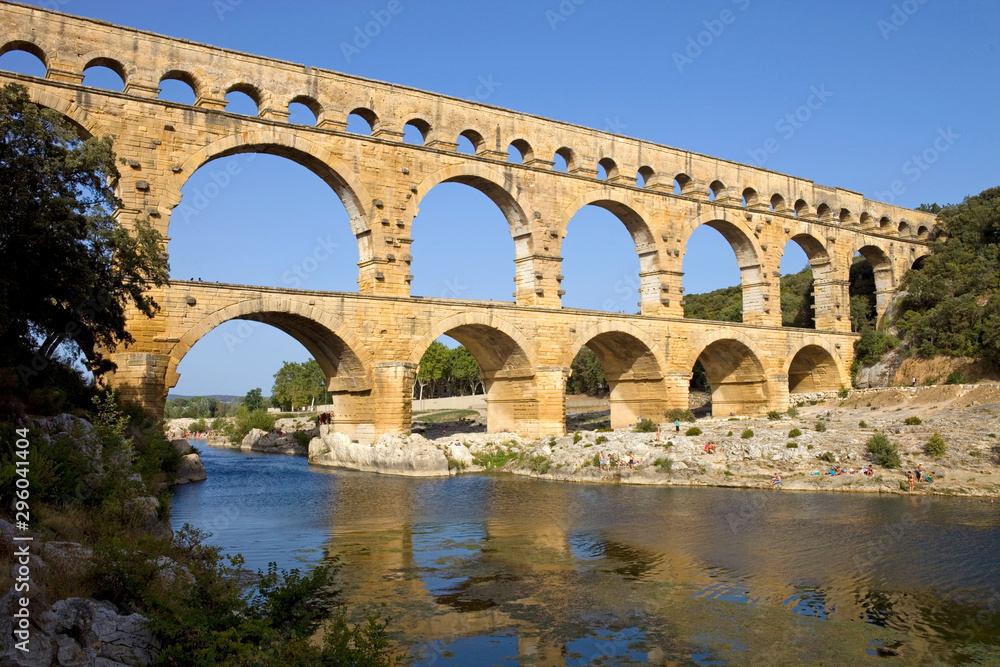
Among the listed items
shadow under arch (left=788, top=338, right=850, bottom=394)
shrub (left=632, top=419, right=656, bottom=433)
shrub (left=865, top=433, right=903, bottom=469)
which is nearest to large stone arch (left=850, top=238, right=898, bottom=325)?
shadow under arch (left=788, top=338, right=850, bottom=394)

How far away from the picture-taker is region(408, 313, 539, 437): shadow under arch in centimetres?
2558

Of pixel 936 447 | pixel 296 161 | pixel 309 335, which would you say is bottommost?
pixel 936 447

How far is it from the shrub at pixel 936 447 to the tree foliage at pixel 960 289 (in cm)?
1234

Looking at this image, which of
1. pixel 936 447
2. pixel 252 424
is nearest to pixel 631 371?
pixel 936 447

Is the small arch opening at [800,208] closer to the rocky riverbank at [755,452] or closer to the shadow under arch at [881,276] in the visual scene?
the shadow under arch at [881,276]

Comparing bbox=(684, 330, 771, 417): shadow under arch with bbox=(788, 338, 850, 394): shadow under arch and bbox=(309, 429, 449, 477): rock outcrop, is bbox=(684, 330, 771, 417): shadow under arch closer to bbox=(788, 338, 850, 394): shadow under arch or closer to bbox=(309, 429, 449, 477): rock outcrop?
bbox=(788, 338, 850, 394): shadow under arch

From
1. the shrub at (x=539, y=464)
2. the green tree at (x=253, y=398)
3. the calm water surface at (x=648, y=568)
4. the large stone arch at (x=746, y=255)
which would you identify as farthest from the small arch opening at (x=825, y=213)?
the green tree at (x=253, y=398)

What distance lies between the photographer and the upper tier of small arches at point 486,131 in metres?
21.3

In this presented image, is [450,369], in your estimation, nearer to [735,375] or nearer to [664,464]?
[735,375]

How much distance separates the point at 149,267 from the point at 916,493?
59.8 ft

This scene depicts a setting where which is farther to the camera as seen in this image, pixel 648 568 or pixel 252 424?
pixel 252 424

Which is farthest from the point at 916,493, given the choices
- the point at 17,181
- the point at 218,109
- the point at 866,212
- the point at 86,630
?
the point at 866,212

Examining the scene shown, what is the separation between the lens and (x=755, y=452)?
21.0 meters

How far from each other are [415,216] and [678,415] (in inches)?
474
